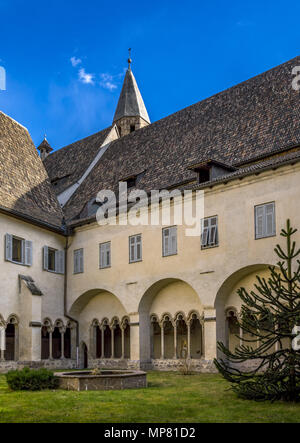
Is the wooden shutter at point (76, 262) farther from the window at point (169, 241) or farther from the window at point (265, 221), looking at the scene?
the window at point (265, 221)

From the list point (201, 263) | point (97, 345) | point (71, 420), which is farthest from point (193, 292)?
point (71, 420)

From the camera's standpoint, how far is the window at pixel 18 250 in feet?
75.4

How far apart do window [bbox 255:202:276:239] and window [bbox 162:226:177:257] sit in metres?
3.88

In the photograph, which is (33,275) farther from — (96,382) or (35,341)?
(96,382)

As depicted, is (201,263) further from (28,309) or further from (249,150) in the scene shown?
(28,309)

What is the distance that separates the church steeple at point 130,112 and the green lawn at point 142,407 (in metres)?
28.1

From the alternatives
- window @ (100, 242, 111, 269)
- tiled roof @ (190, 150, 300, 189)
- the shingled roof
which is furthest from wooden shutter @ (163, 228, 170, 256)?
the shingled roof

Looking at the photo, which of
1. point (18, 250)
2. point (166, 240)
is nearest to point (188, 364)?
point (166, 240)

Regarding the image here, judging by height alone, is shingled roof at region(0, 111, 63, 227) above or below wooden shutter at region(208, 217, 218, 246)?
above

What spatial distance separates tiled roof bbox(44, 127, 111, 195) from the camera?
3108 centimetres

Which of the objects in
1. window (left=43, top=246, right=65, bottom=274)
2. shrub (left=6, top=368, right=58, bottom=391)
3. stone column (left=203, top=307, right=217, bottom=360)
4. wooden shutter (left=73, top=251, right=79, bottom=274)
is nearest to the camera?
shrub (left=6, top=368, right=58, bottom=391)

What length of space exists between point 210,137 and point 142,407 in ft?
53.0

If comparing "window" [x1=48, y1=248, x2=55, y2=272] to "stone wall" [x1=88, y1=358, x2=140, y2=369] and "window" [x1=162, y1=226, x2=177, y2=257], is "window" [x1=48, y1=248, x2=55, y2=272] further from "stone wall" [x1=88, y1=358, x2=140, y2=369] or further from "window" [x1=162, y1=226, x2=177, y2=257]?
"window" [x1=162, y1=226, x2=177, y2=257]

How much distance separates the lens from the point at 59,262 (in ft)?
86.4
